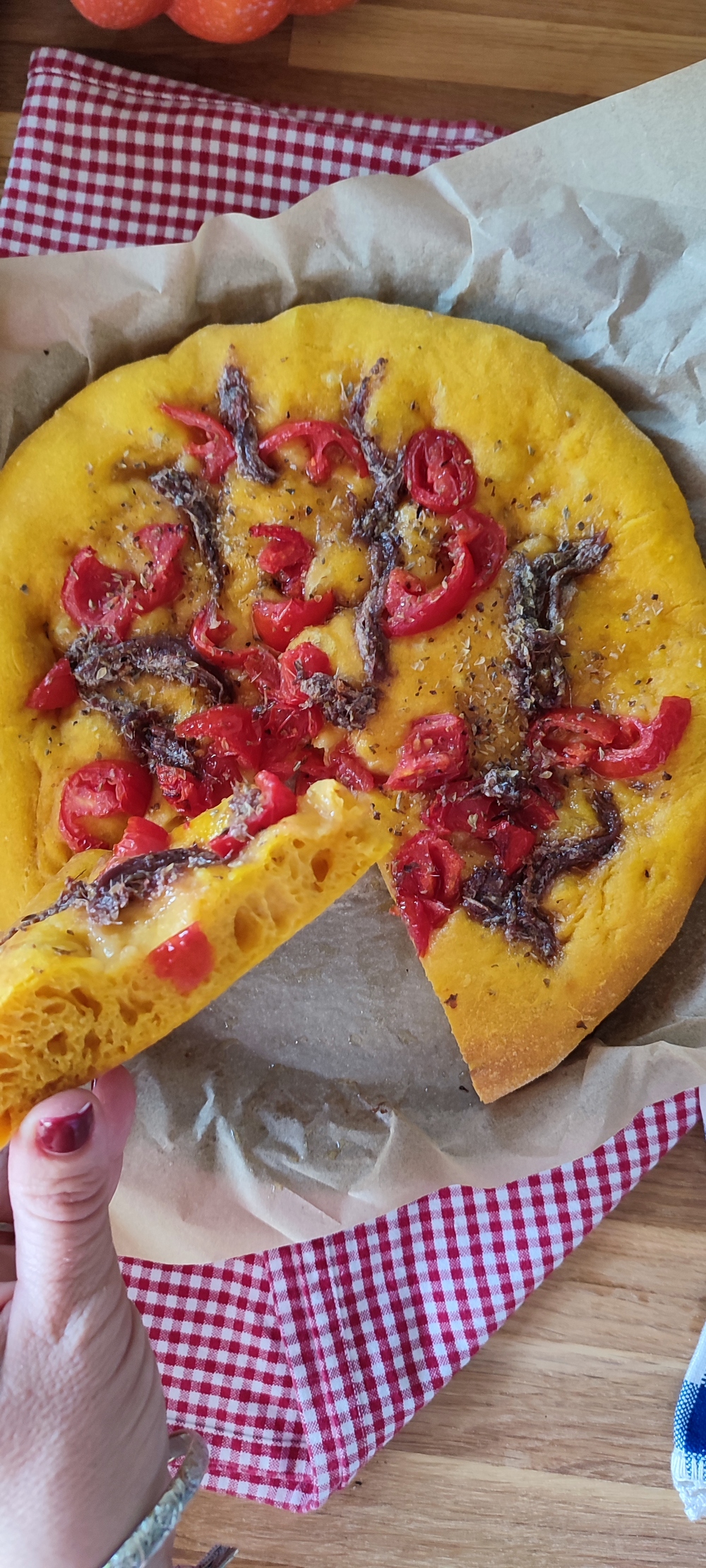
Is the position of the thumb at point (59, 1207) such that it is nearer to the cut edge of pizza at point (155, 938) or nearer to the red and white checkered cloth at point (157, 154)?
the cut edge of pizza at point (155, 938)

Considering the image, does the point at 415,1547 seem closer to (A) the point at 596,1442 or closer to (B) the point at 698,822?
(A) the point at 596,1442

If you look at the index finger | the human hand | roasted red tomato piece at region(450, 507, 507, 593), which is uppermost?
roasted red tomato piece at region(450, 507, 507, 593)

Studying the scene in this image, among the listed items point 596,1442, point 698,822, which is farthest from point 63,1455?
point 698,822

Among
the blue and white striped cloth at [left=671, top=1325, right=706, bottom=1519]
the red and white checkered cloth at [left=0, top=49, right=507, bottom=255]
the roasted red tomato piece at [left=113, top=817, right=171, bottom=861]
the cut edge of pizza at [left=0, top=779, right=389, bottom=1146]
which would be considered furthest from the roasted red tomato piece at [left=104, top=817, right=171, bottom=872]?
the blue and white striped cloth at [left=671, top=1325, right=706, bottom=1519]

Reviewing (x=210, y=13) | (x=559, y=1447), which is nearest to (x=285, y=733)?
(x=210, y=13)

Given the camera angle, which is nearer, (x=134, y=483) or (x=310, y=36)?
(x=134, y=483)

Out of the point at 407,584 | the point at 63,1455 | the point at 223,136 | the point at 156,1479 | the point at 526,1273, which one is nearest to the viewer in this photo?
the point at 63,1455

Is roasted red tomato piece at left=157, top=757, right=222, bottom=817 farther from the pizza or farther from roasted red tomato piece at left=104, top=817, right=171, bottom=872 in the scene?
roasted red tomato piece at left=104, top=817, right=171, bottom=872
